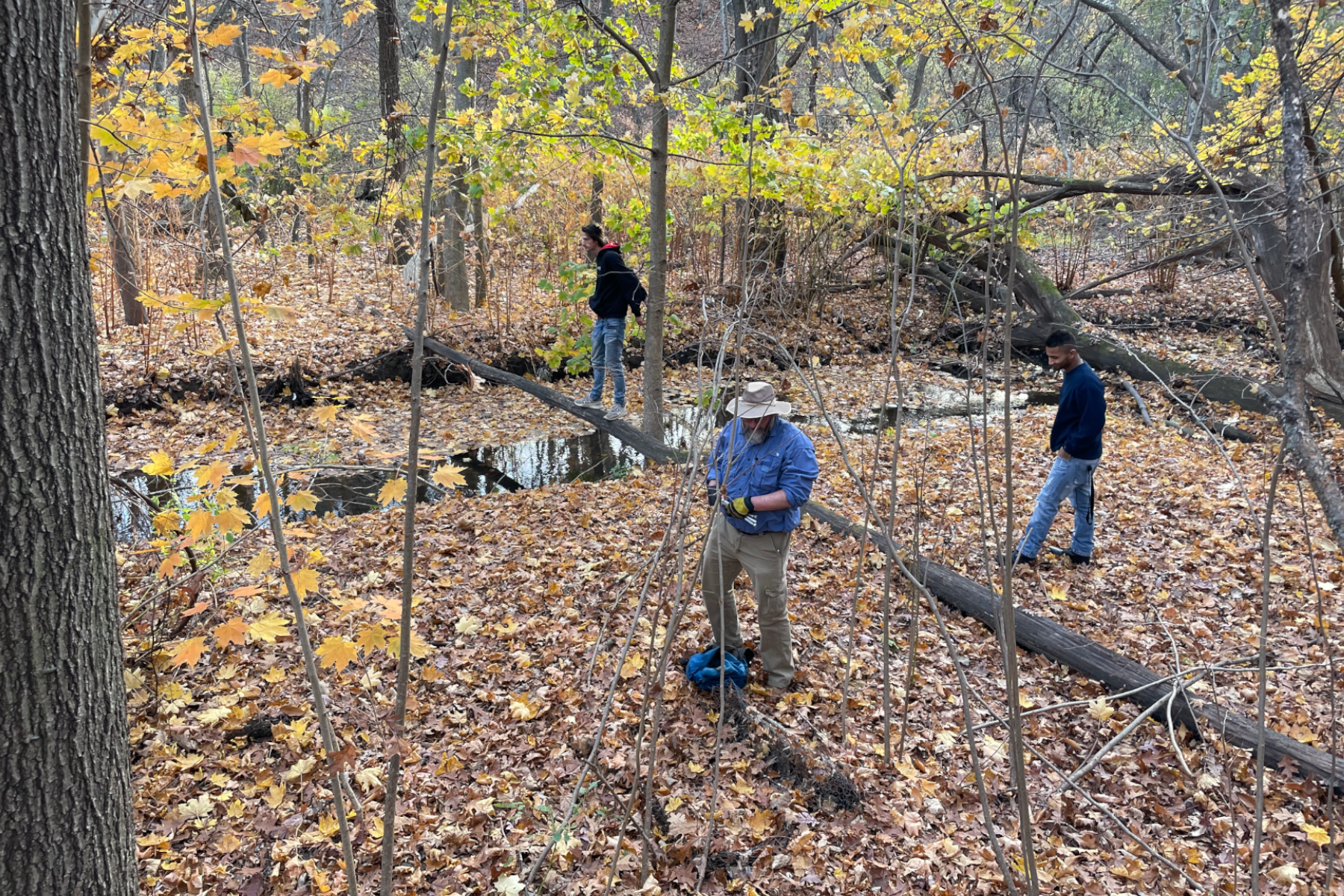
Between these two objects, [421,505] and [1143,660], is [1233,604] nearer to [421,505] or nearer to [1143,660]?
[1143,660]

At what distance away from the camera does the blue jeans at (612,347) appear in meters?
8.30

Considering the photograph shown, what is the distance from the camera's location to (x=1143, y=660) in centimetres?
443

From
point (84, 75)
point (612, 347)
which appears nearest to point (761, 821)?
point (84, 75)

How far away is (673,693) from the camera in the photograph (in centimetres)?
411

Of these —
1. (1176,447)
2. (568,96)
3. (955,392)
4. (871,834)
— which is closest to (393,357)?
(568,96)

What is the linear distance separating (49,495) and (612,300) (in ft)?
22.6

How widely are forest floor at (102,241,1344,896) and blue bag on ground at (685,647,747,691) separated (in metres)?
0.10

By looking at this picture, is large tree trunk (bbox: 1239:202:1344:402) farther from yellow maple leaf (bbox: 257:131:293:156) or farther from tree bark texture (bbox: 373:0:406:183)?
tree bark texture (bbox: 373:0:406:183)

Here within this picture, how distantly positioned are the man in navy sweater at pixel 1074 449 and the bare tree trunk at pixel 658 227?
3387mm

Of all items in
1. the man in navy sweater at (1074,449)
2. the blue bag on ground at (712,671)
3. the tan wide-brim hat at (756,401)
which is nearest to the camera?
the tan wide-brim hat at (756,401)

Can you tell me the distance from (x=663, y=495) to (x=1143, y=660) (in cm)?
371

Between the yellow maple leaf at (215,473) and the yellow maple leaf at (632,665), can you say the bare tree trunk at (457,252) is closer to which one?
the yellow maple leaf at (632,665)

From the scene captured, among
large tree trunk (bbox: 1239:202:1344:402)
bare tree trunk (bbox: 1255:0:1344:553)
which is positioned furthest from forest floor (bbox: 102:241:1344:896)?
large tree trunk (bbox: 1239:202:1344:402)

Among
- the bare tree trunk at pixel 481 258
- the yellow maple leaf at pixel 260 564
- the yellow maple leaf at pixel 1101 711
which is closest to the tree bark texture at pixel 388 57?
the bare tree trunk at pixel 481 258
